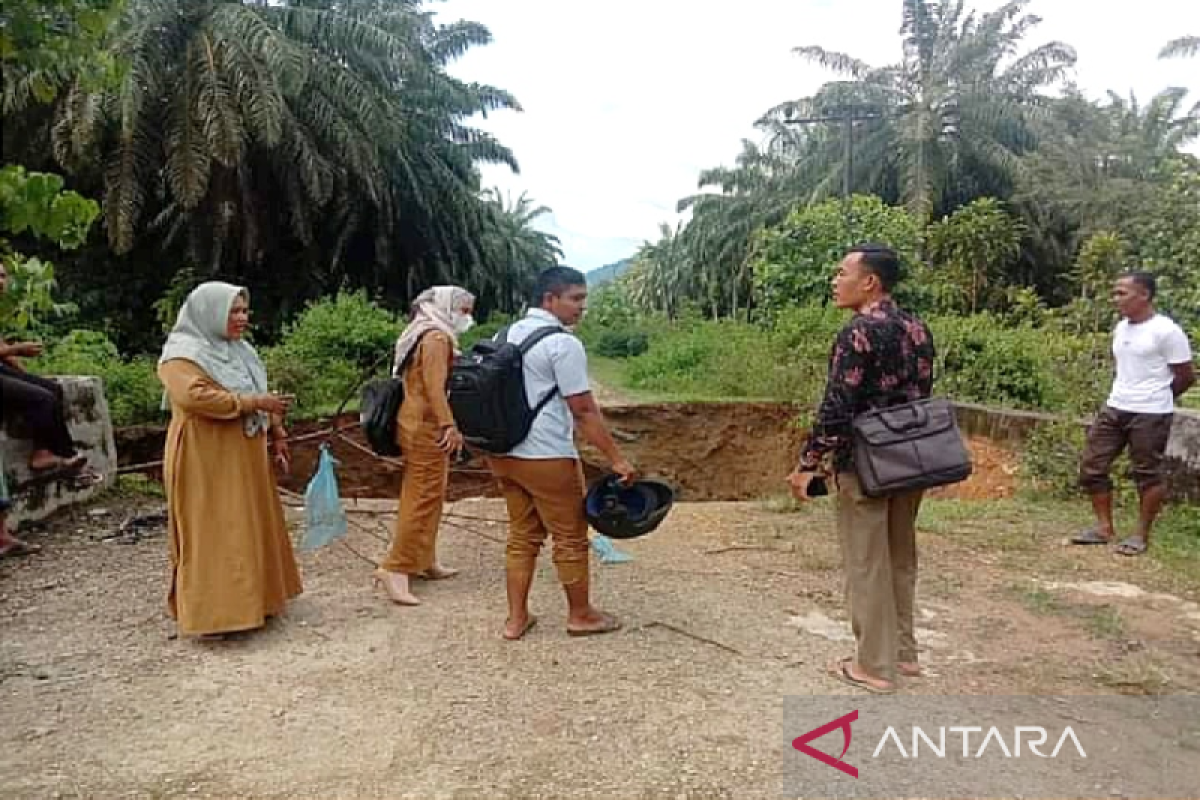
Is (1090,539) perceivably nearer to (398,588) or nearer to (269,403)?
(398,588)

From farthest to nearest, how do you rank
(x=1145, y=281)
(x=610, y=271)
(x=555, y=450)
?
(x=610, y=271) < (x=1145, y=281) < (x=555, y=450)

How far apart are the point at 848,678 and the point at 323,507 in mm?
2939

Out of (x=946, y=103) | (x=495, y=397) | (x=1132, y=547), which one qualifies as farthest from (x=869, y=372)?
(x=946, y=103)

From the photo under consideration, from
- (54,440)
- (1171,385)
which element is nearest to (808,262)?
(1171,385)

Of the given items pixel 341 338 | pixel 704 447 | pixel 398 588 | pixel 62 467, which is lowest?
pixel 398 588

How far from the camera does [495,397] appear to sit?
12.8 ft

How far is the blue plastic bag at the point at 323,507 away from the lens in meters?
5.22

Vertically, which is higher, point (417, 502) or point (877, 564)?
point (417, 502)

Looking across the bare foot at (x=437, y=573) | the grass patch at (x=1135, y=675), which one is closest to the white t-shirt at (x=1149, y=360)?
the grass patch at (x=1135, y=675)

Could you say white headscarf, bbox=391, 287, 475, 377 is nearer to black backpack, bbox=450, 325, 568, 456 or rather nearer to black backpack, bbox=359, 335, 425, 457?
black backpack, bbox=359, 335, 425, 457

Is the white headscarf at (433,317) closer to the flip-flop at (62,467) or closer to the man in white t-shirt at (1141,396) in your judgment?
the flip-flop at (62,467)

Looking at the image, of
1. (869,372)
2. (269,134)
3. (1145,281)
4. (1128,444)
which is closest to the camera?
(869,372)

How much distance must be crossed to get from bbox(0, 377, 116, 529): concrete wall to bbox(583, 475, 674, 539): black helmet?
393 cm

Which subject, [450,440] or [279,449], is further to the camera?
[279,449]
